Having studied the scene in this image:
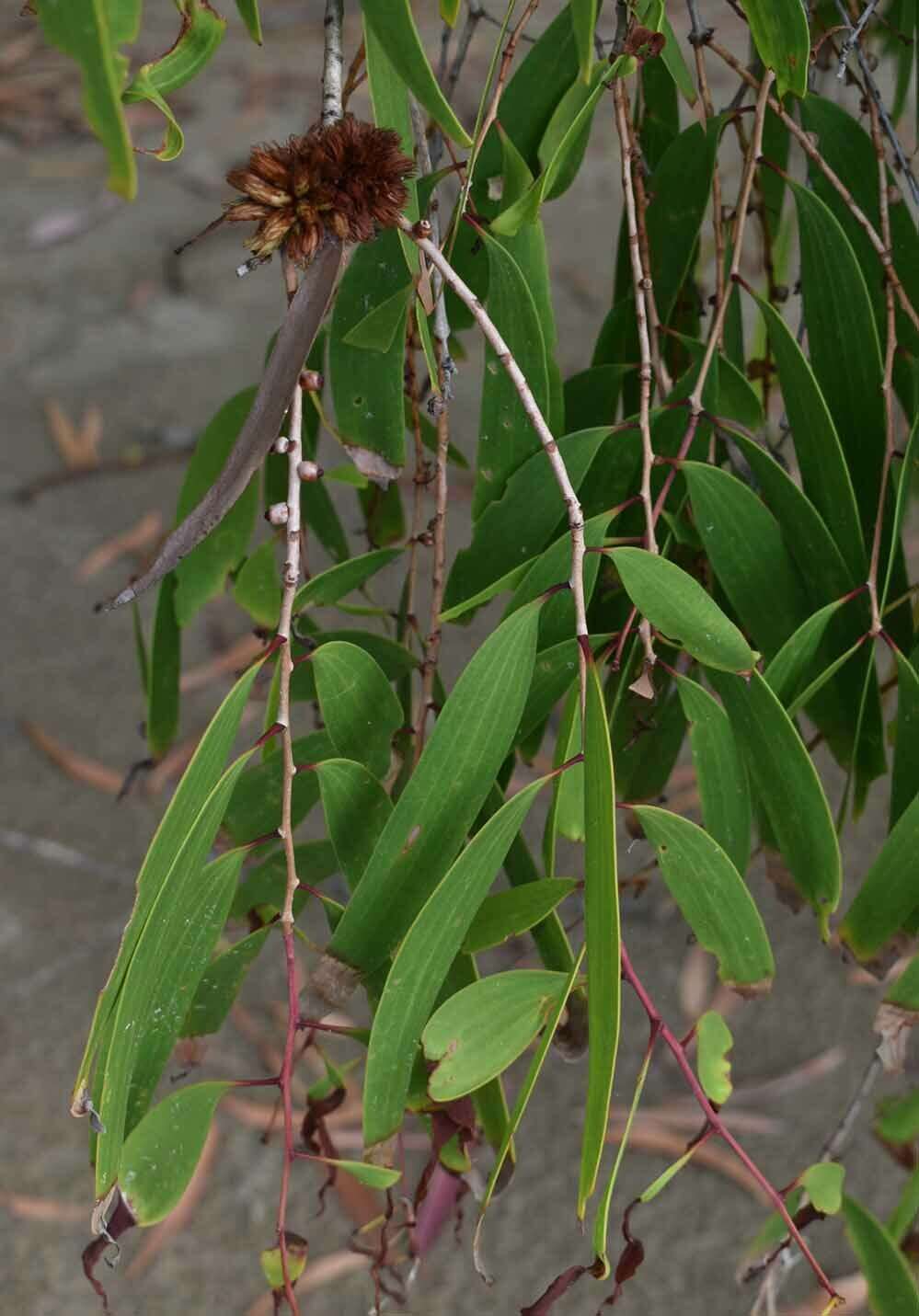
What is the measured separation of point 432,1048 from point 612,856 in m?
0.09

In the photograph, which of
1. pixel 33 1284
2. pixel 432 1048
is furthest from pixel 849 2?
pixel 33 1284

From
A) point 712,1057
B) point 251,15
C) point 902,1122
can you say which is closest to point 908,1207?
point 902,1122

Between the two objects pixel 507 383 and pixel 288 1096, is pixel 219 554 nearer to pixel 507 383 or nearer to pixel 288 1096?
pixel 507 383

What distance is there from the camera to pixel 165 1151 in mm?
427

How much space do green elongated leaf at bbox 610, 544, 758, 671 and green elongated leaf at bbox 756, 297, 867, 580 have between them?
0.39 feet

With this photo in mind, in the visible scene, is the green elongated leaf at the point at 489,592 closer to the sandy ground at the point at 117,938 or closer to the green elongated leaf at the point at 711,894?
the green elongated leaf at the point at 711,894

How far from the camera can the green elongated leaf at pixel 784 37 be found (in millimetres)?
402

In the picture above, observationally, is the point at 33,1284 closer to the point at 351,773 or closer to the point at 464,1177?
the point at 464,1177

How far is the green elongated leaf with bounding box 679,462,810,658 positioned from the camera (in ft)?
1.61

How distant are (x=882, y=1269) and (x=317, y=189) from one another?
48cm

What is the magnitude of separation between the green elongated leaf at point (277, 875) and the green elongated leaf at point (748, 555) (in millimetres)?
177

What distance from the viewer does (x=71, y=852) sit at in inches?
57.4

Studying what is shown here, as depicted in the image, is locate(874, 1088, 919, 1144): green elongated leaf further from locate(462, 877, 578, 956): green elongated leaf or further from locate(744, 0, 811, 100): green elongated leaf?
locate(744, 0, 811, 100): green elongated leaf

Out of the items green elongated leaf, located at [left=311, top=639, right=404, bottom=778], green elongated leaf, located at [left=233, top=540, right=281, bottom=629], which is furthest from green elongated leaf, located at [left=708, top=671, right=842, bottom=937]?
green elongated leaf, located at [left=233, top=540, right=281, bottom=629]
